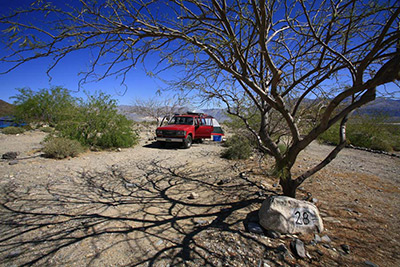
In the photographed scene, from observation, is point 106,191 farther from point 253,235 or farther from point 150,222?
point 253,235

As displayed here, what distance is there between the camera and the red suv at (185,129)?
909 centimetres

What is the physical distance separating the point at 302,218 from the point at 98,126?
28.8 feet

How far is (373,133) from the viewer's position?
36.6 ft

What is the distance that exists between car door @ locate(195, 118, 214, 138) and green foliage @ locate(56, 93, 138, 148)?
3.89 meters

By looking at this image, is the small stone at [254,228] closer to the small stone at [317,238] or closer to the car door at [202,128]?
the small stone at [317,238]

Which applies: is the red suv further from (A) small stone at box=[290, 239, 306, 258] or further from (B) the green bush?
(A) small stone at box=[290, 239, 306, 258]

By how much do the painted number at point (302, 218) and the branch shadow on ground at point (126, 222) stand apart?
2.10ft

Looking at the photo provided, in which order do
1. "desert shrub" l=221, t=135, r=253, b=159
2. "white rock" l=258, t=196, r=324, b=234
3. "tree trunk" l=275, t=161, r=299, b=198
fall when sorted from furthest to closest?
"desert shrub" l=221, t=135, r=253, b=159 → "tree trunk" l=275, t=161, r=299, b=198 → "white rock" l=258, t=196, r=324, b=234

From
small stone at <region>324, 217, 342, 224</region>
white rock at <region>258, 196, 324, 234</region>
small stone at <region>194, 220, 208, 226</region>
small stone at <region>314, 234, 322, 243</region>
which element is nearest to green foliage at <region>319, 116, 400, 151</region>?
small stone at <region>324, 217, 342, 224</region>

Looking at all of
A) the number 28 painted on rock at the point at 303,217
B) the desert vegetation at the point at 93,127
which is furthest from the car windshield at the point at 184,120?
the number 28 painted on rock at the point at 303,217

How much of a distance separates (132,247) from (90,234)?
67cm

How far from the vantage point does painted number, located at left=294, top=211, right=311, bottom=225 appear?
2397mm

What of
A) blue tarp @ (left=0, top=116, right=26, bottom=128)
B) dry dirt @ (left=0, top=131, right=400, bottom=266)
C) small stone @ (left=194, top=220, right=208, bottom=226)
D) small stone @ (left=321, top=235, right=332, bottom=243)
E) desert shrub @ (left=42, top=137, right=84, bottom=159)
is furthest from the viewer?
blue tarp @ (left=0, top=116, right=26, bottom=128)

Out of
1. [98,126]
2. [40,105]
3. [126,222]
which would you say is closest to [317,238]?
[126,222]
